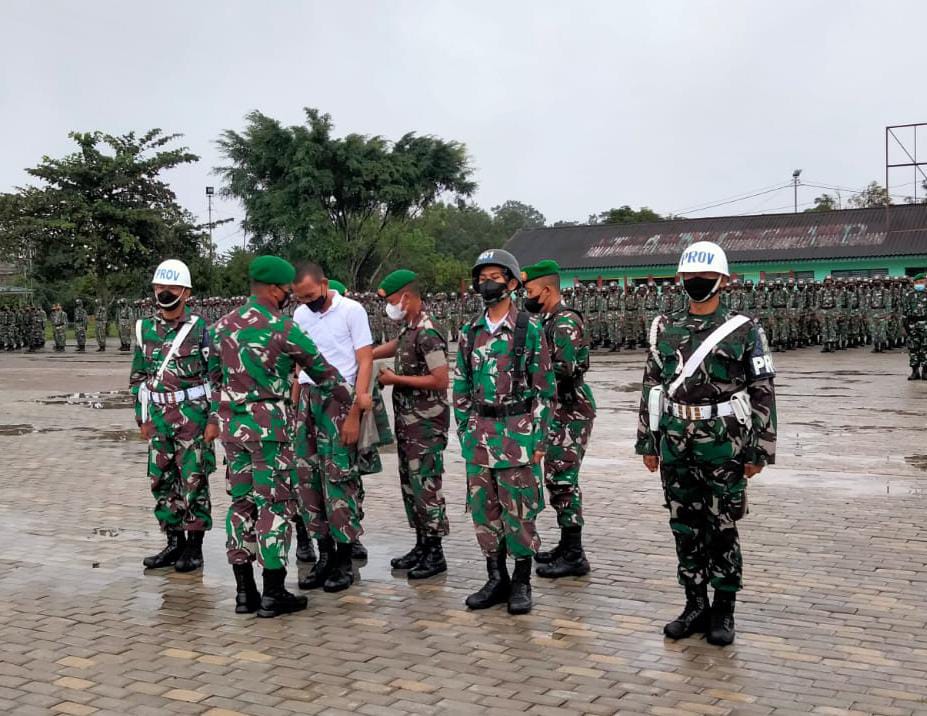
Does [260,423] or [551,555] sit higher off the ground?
[260,423]

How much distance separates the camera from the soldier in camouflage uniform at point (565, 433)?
20.6 feet

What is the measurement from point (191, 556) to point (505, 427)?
7.88ft

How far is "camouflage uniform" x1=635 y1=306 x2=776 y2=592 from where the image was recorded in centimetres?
491

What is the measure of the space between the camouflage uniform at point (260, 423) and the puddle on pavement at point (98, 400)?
11.9 meters

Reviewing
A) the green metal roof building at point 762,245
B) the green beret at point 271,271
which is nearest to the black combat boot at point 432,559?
the green beret at point 271,271

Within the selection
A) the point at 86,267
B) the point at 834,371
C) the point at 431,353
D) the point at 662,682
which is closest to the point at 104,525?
the point at 431,353

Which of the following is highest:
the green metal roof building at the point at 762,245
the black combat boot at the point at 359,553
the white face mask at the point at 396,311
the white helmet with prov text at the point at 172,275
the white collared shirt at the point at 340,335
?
the green metal roof building at the point at 762,245

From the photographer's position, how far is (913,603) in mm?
5555

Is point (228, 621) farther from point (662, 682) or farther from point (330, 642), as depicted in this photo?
point (662, 682)

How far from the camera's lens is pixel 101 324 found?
3700 cm

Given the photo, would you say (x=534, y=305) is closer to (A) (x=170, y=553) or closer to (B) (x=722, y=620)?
(B) (x=722, y=620)

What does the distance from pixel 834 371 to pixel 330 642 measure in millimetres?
18027

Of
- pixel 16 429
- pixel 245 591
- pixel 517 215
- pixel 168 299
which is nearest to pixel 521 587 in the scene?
pixel 245 591

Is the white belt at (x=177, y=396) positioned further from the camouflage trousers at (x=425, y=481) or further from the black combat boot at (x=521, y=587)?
the black combat boot at (x=521, y=587)
